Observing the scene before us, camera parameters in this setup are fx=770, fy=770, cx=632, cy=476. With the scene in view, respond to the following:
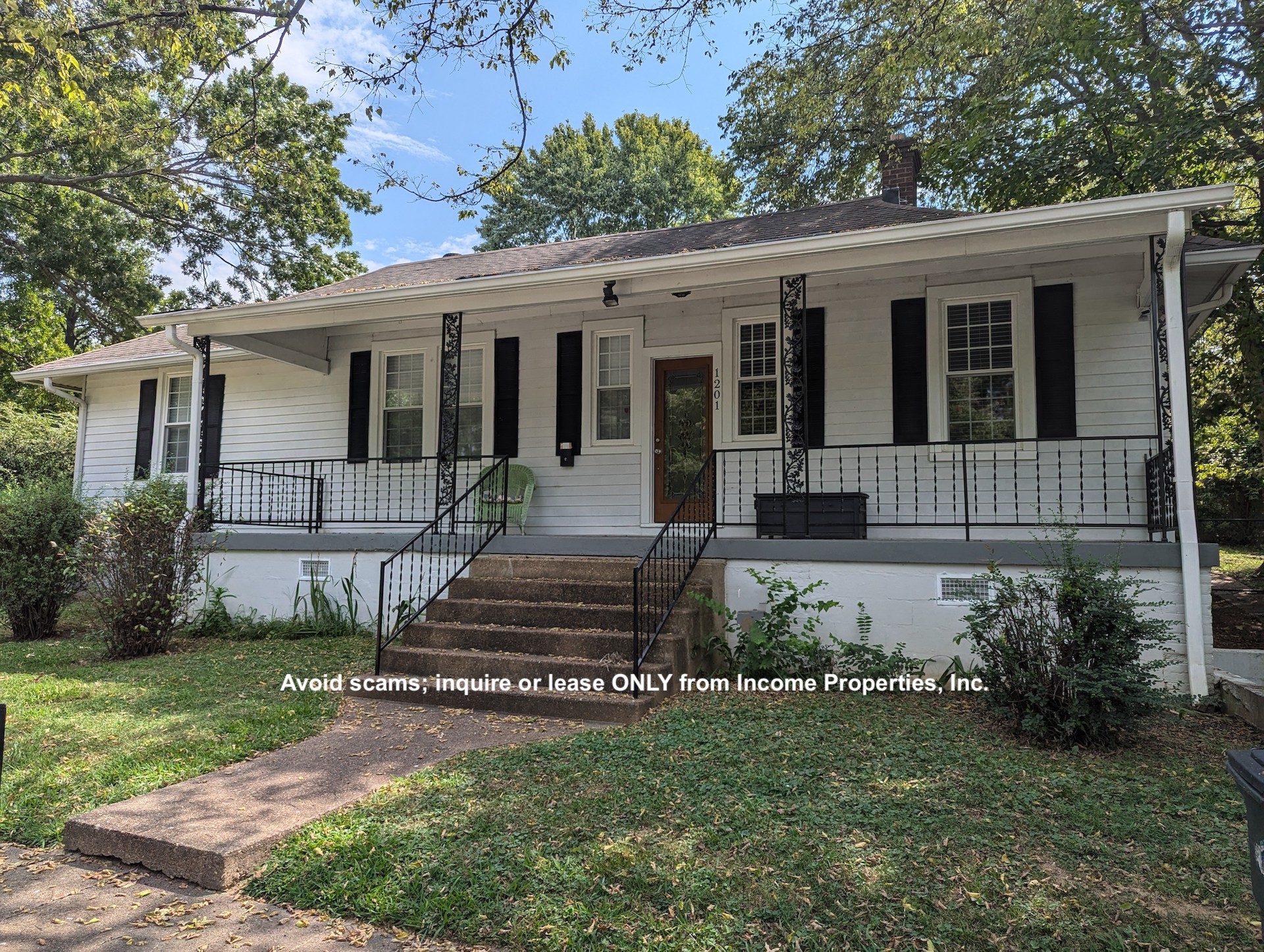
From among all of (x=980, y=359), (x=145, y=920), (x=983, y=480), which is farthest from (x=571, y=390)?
(x=145, y=920)

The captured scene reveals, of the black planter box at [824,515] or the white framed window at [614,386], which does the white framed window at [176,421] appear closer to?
the white framed window at [614,386]

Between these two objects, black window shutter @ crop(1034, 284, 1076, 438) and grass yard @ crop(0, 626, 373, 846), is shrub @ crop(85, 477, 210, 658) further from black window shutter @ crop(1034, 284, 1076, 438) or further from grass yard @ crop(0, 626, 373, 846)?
black window shutter @ crop(1034, 284, 1076, 438)

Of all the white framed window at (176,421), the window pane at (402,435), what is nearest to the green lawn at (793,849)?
the window pane at (402,435)

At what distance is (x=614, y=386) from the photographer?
892 centimetres

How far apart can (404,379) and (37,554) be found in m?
4.36

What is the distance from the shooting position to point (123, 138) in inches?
490

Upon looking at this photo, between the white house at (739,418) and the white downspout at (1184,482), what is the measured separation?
19 mm

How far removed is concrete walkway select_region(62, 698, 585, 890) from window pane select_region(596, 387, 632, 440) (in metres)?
4.19

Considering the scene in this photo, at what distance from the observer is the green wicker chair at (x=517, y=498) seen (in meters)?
8.70

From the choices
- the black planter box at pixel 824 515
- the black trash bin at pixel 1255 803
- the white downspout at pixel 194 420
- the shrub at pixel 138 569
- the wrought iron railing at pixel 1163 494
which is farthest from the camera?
the white downspout at pixel 194 420

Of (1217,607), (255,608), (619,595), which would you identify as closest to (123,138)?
(255,608)

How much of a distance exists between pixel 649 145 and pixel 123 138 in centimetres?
1799

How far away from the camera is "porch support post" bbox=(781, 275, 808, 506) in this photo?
6.89 meters

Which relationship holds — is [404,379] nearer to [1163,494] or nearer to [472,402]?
[472,402]
